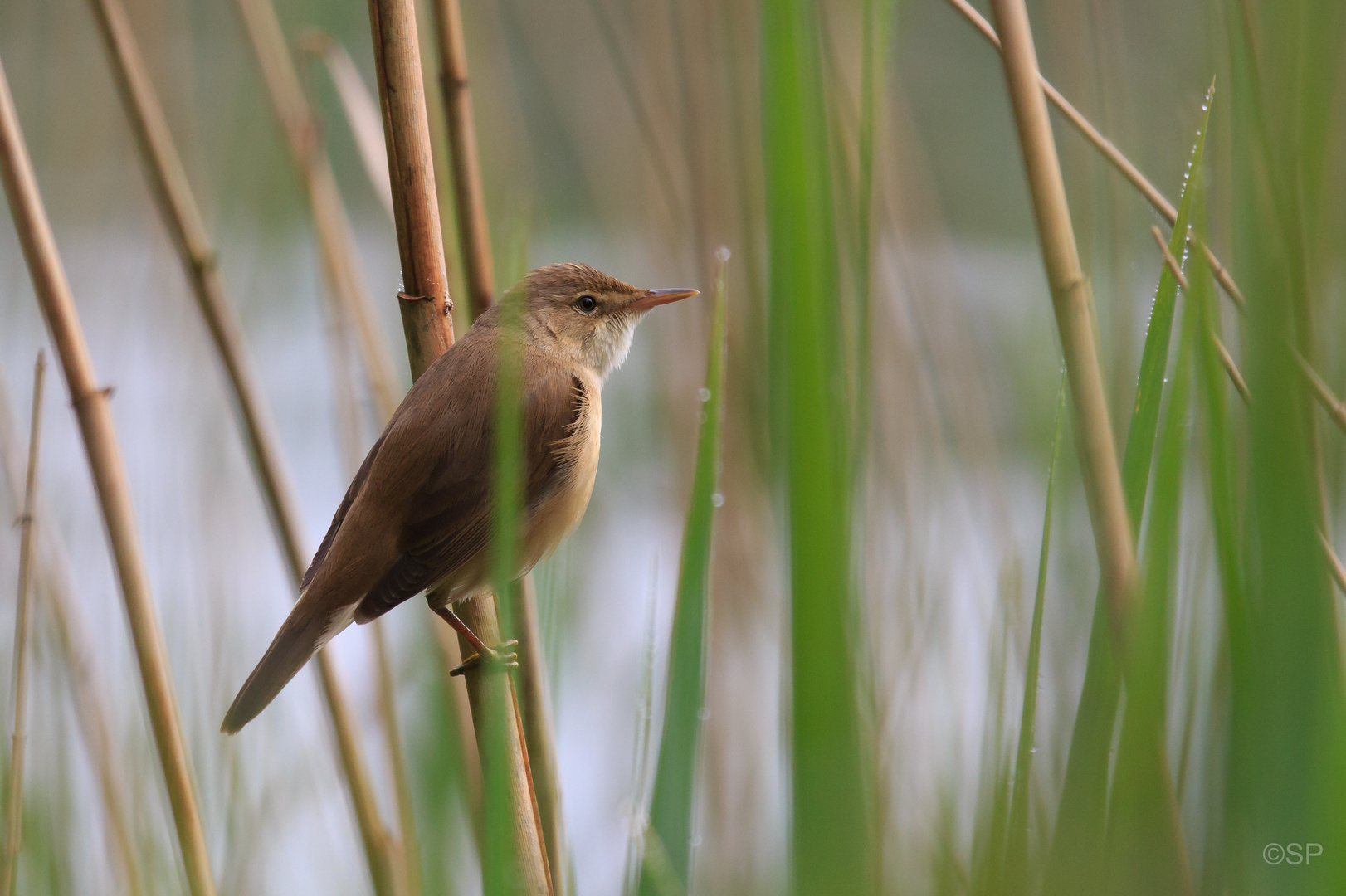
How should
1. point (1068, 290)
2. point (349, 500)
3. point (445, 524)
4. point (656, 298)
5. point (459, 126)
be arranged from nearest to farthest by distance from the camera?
point (1068, 290)
point (459, 126)
point (445, 524)
point (349, 500)
point (656, 298)

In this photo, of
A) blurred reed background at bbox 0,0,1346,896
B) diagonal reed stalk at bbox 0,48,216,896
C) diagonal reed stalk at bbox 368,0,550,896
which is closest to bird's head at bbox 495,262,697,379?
blurred reed background at bbox 0,0,1346,896

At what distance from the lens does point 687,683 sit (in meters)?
0.84

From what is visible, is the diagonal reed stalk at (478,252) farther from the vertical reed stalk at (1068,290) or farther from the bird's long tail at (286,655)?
the vertical reed stalk at (1068,290)

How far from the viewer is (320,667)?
1.76m

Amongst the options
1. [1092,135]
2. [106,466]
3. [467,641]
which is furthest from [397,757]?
[1092,135]

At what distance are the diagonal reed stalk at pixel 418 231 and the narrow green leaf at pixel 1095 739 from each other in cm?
51

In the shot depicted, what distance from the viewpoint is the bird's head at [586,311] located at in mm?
2348

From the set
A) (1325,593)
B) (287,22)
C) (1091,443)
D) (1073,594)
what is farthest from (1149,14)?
(1325,593)

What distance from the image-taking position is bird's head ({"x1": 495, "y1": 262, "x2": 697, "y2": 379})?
2.35 m

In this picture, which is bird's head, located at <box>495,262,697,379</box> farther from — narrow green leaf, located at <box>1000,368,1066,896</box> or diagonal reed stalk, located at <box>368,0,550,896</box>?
narrow green leaf, located at <box>1000,368,1066,896</box>

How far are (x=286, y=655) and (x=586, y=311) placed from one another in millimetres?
1024

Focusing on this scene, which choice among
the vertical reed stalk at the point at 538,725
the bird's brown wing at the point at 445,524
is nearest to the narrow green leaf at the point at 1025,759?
the vertical reed stalk at the point at 538,725

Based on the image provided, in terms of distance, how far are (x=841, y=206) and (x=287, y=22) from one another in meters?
2.51

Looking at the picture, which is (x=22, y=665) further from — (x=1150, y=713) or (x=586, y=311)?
(x=1150, y=713)
